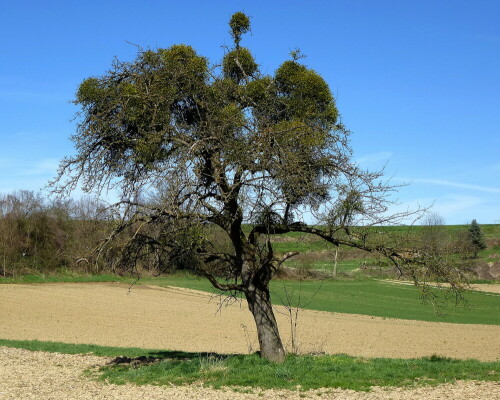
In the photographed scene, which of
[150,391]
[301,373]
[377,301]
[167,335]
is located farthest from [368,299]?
[150,391]

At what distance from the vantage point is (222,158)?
12688 mm

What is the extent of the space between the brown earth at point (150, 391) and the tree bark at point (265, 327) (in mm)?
2085

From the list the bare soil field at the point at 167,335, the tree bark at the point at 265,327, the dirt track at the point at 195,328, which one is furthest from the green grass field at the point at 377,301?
the tree bark at the point at 265,327

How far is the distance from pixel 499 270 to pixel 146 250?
80365 millimetres

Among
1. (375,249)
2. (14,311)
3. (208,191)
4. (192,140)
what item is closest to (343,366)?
(375,249)

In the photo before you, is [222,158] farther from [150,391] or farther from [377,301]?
[377,301]

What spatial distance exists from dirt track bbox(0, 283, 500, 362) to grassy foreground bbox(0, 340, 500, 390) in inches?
148

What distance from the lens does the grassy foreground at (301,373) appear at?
1163 cm

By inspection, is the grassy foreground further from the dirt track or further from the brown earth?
the dirt track

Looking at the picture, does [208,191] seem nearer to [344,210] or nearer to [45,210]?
[344,210]

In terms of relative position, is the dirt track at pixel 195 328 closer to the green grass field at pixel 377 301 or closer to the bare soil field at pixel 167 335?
the bare soil field at pixel 167 335

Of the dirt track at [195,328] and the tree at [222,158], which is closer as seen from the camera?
the tree at [222,158]

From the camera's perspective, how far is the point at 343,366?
13.1 m

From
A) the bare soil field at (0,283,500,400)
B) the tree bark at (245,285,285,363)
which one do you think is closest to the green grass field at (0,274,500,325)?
the bare soil field at (0,283,500,400)
